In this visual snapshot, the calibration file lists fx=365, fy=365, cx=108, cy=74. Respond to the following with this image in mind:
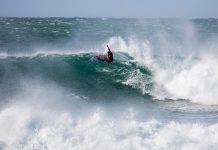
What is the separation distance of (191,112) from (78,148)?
5.68 metres

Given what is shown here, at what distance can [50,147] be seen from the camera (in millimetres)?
10711

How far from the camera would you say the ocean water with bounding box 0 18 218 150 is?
11030mm

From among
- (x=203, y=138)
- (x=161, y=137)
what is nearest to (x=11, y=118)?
(x=161, y=137)

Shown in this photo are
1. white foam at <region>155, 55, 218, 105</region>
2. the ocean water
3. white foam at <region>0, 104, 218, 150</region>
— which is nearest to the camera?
white foam at <region>0, 104, 218, 150</region>

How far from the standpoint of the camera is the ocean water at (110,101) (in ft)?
36.2

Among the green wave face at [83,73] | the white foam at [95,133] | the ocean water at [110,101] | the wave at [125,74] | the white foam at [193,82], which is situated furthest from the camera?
the green wave face at [83,73]

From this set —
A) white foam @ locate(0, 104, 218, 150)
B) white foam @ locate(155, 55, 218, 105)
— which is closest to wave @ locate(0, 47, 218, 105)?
white foam @ locate(155, 55, 218, 105)

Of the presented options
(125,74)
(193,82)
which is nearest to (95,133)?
(193,82)

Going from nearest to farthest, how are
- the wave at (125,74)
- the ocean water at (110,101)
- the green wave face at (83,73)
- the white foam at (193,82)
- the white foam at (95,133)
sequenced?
the white foam at (95,133)
the ocean water at (110,101)
the white foam at (193,82)
the wave at (125,74)
the green wave face at (83,73)

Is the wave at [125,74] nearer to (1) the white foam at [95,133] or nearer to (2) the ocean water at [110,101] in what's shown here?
(2) the ocean water at [110,101]

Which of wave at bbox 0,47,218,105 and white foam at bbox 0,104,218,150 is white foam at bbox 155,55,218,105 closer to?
wave at bbox 0,47,218,105

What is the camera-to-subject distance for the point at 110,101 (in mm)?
16188

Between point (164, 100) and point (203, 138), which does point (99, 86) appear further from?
point (203, 138)

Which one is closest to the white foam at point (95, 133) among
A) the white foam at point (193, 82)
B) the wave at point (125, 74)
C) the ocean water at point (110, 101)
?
the ocean water at point (110, 101)
